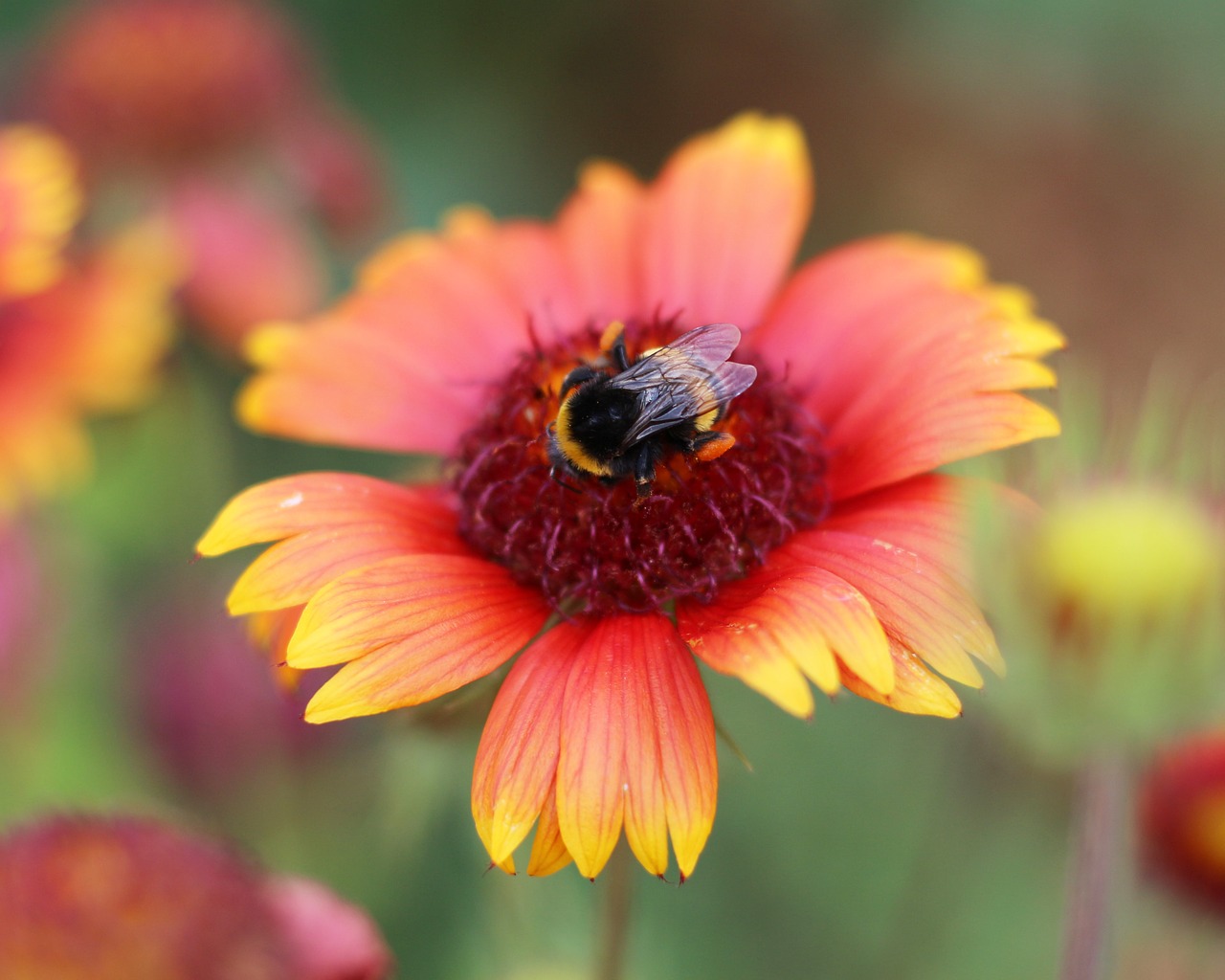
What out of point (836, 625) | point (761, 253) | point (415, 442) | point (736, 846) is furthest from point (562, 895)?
point (836, 625)

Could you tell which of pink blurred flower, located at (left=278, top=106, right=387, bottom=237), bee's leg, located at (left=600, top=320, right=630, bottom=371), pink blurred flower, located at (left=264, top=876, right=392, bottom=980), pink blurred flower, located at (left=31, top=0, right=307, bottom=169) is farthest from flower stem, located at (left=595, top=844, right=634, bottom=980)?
pink blurred flower, located at (left=31, top=0, right=307, bottom=169)

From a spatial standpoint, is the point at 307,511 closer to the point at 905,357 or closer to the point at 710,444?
the point at 710,444

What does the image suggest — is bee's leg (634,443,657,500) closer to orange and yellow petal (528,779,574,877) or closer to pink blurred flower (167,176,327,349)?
orange and yellow petal (528,779,574,877)

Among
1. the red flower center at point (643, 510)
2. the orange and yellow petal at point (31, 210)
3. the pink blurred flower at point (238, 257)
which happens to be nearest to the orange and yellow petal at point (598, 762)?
the red flower center at point (643, 510)

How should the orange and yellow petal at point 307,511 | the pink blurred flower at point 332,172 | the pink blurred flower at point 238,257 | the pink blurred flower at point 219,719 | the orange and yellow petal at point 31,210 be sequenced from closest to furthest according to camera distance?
the orange and yellow petal at point 307,511
the orange and yellow petal at point 31,210
the pink blurred flower at point 219,719
the pink blurred flower at point 238,257
the pink blurred flower at point 332,172

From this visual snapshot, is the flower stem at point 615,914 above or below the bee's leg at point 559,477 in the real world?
below

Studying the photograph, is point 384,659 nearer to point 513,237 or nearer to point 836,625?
point 836,625

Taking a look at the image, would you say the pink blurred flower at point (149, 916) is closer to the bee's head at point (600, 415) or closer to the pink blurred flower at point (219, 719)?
the bee's head at point (600, 415)
